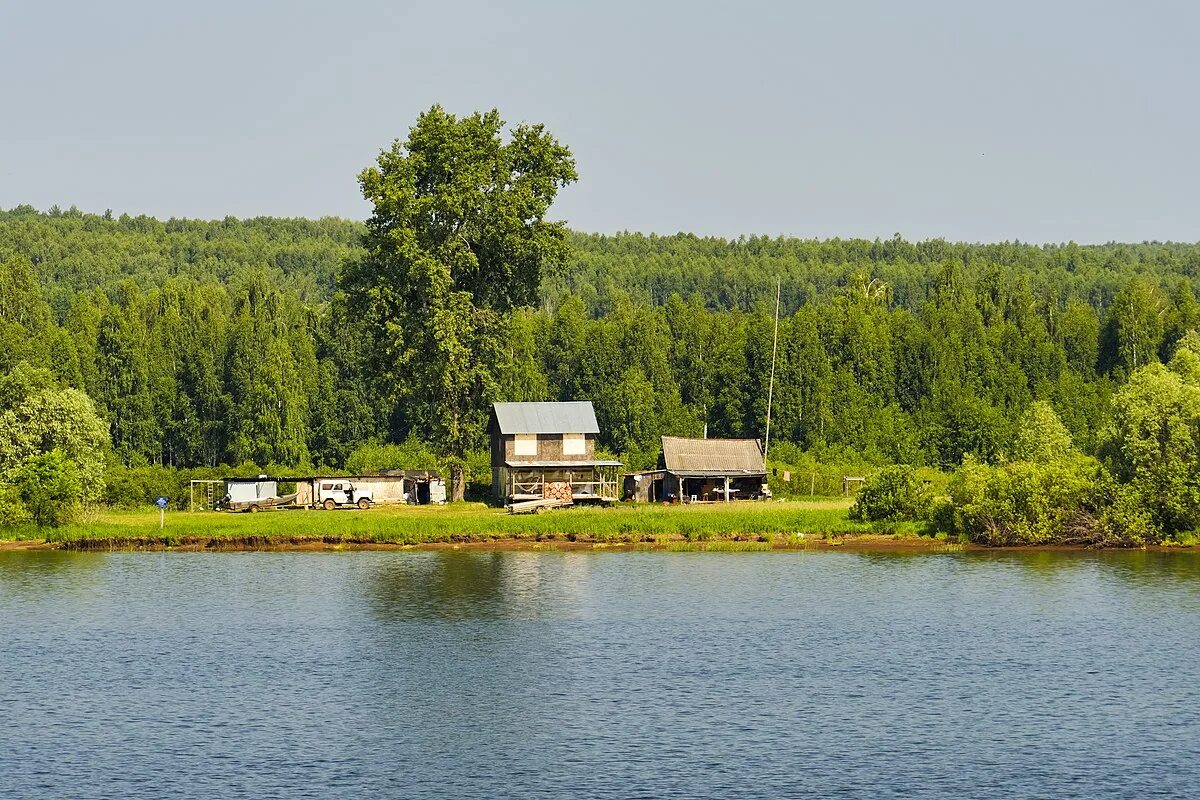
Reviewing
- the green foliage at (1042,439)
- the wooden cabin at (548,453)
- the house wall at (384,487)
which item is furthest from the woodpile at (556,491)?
the green foliage at (1042,439)

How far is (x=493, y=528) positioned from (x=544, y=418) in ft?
58.7

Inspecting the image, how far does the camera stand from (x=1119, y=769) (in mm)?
35094

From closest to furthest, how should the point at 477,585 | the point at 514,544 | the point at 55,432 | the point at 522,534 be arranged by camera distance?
the point at 477,585 < the point at 514,544 < the point at 522,534 < the point at 55,432

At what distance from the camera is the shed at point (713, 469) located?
316ft

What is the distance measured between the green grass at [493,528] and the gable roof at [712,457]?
12.6 metres

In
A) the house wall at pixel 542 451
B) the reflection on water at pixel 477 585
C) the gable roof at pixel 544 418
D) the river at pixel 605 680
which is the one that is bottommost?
the river at pixel 605 680

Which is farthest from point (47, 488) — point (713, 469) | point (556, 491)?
point (713, 469)

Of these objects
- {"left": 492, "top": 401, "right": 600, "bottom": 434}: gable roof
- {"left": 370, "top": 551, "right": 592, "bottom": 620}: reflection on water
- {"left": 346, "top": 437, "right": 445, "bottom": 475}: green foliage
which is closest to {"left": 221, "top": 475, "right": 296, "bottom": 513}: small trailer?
{"left": 492, "top": 401, "right": 600, "bottom": 434}: gable roof

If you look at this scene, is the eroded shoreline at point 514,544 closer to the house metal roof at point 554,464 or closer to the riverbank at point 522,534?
the riverbank at point 522,534

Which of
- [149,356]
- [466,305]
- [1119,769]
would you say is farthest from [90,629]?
[149,356]

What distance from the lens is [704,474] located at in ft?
315

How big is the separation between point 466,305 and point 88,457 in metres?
24.1

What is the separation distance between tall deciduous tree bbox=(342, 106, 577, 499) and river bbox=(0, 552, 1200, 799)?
23789mm

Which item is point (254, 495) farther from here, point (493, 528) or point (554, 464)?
point (493, 528)
